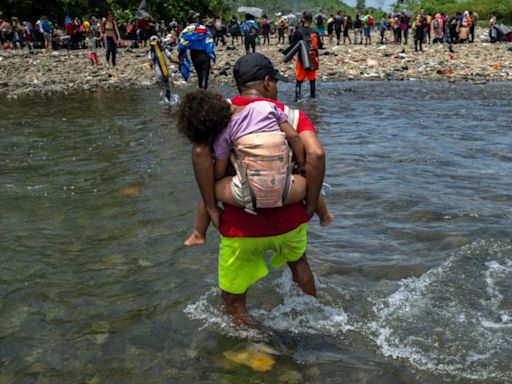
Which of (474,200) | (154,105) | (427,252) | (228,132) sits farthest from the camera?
(154,105)

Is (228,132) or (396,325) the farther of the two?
(396,325)

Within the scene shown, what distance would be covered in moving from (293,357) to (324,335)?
1.11 feet

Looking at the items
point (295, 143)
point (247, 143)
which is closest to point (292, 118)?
point (295, 143)

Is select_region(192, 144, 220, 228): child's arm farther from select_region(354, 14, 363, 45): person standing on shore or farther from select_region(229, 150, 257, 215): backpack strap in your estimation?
select_region(354, 14, 363, 45): person standing on shore

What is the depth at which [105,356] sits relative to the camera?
11.7ft

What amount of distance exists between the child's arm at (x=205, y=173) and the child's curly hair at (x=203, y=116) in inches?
2.0

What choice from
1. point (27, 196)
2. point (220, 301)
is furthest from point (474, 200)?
point (27, 196)

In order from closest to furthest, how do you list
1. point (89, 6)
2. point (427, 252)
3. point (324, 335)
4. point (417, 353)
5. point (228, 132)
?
point (228, 132) < point (417, 353) < point (324, 335) < point (427, 252) < point (89, 6)

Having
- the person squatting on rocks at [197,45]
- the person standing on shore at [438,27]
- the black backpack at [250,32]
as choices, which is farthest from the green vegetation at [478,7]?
the person squatting on rocks at [197,45]

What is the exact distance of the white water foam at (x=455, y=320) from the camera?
3.40 meters

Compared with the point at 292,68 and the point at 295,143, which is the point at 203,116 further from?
the point at 292,68

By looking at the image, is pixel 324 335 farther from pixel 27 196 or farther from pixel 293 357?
pixel 27 196

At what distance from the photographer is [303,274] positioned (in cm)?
380

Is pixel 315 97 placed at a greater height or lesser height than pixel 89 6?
lesser
